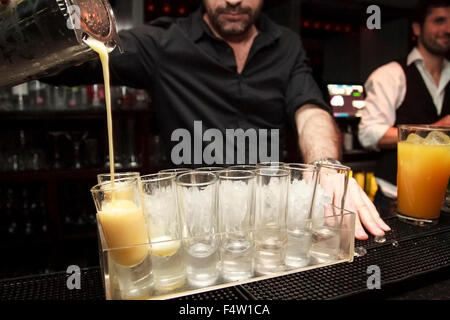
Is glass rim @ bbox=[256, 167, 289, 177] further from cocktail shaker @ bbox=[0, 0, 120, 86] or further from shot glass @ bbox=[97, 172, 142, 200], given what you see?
cocktail shaker @ bbox=[0, 0, 120, 86]

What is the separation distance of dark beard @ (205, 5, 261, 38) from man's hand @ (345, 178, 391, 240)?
1.09 meters

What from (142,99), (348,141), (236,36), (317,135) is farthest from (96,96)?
(348,141)

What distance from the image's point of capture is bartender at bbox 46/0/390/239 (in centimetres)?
179

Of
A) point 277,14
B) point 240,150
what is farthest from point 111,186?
point 277,14

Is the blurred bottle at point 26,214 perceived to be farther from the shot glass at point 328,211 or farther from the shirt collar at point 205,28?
the shot glass at point 328,211

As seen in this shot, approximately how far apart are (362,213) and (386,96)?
158 cm

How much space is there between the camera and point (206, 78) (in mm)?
1842

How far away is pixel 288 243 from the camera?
80cm

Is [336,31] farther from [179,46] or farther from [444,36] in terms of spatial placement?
[179,46]

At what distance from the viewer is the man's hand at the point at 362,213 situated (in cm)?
100

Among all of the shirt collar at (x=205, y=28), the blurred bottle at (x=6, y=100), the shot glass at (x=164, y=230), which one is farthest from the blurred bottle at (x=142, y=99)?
the shot glass at (x=164, y=230)

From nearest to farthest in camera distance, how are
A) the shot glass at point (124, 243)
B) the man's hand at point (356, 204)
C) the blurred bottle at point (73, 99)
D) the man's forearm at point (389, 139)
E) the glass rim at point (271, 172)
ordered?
the shot glass at point (124, 243) → the glass rim at point (271, 172) → the man's hand at point (356, 204) → the man's forearm at point (389, 139) → the blurred bottle at point (73, 99)

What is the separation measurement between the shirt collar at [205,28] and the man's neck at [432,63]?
3.75ft

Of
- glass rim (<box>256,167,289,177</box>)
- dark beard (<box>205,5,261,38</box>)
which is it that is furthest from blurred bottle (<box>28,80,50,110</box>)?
glass rim (<box>256,167,289,177</box>)
